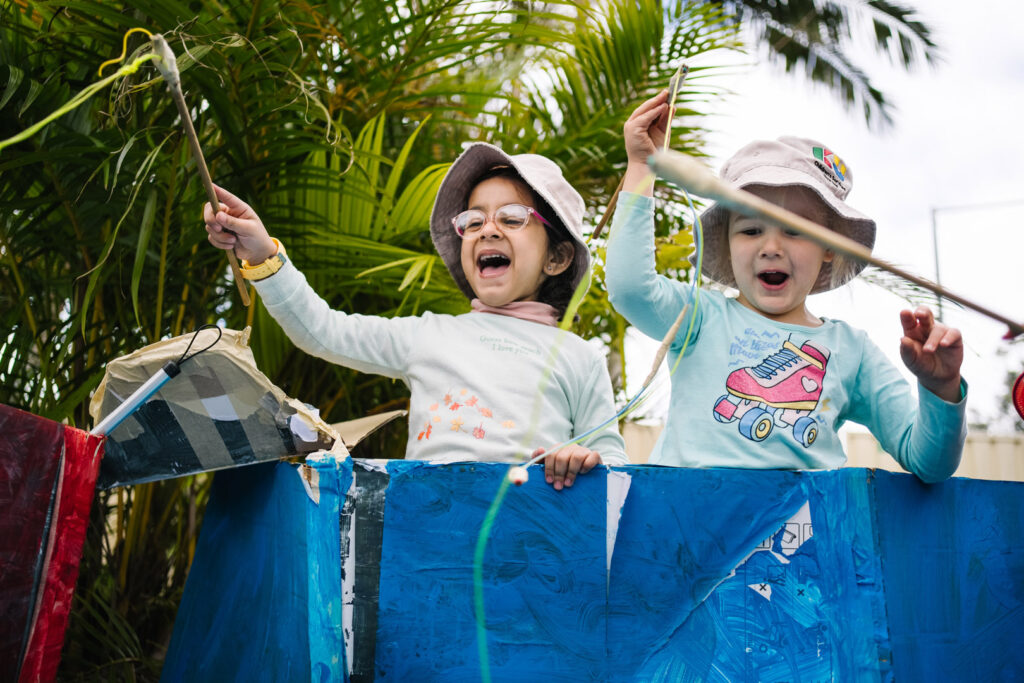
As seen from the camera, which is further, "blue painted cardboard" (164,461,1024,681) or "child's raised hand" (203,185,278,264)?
"child's raised hand" (203,185,278,264)

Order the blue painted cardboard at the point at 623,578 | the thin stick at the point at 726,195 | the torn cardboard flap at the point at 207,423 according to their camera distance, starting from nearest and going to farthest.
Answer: the thin stick at the point at 726,195
the blue painted cardboard at the point at 623,578
the torn cardboard flap at the point at 207,423

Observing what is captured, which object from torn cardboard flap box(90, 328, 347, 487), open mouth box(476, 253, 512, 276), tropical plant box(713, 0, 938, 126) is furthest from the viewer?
tropical plant box(713, 0, 938, 126)

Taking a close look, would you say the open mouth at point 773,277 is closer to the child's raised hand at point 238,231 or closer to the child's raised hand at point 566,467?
the child's raised hand at point 566,467

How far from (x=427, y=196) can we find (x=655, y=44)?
0.98 metres

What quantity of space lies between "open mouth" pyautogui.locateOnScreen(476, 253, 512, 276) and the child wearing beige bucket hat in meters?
0.24

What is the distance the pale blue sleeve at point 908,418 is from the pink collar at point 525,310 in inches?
21.9

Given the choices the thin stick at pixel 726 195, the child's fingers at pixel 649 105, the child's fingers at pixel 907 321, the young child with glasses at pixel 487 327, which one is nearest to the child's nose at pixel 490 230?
the young child with glasses at pixel 487 327

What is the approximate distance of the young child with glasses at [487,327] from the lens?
140 centimetres

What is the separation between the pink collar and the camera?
1.63 meters

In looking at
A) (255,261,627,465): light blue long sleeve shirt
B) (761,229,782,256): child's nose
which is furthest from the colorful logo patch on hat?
(255,261,627,465): light blue long sleeve shirt

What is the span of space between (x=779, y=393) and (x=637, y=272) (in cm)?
30

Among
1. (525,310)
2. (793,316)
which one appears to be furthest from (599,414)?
(793,316)

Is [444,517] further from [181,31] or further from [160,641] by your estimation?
[160,641]

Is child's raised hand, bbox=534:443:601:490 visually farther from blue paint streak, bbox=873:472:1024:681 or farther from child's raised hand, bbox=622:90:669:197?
child's raised hand, bbox=622:90:669:197
